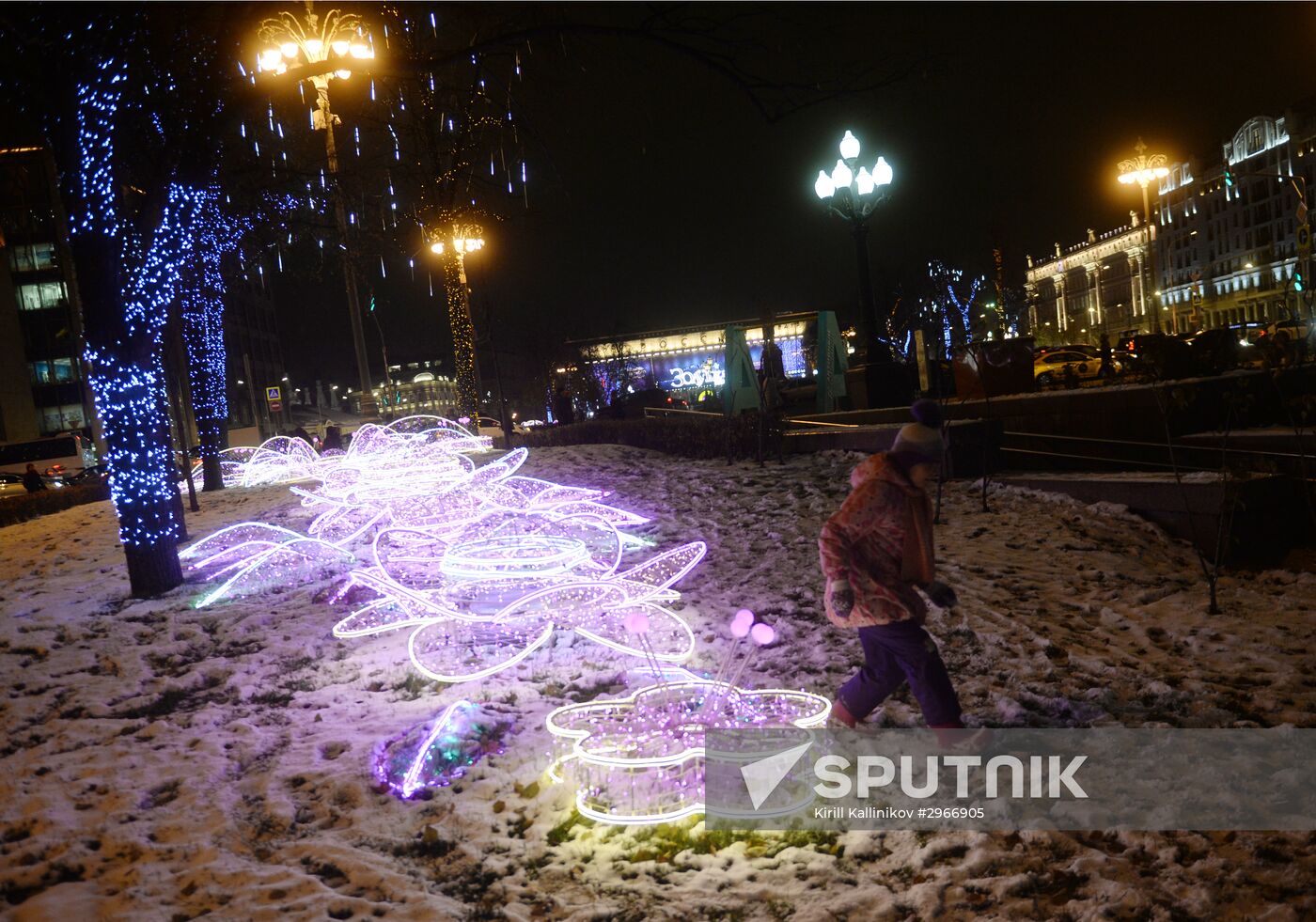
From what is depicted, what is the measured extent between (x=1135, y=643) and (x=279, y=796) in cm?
574

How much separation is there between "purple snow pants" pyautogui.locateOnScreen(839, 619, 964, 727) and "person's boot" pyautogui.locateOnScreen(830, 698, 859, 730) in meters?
0.11

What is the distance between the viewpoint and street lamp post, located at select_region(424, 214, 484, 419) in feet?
71.4

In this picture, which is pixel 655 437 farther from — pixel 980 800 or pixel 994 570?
pixel 980 800

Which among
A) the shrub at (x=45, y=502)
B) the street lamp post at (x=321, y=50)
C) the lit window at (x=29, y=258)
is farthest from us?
the lit window at (x=29, y=258)

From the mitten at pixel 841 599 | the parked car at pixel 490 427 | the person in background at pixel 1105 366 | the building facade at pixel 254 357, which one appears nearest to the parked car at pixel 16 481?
the parked car at pixel 490 427

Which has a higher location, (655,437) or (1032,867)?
(655,437)

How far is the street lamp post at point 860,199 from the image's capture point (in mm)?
16188

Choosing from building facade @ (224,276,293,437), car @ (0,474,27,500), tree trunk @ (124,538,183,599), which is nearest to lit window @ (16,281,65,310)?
building facade @ (224,276,293,437)

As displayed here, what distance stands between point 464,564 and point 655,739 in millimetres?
3397

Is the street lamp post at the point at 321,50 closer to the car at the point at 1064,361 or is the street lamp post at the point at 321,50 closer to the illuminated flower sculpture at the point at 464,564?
the illuminated flower sculpture at the point at 464,564

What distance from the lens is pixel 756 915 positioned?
3.57 meters

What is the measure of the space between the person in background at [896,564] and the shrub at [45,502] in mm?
16935

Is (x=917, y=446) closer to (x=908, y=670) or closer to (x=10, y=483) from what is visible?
(x=908, y=670)

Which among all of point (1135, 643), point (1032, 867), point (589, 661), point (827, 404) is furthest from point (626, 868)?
point (827, 404)
